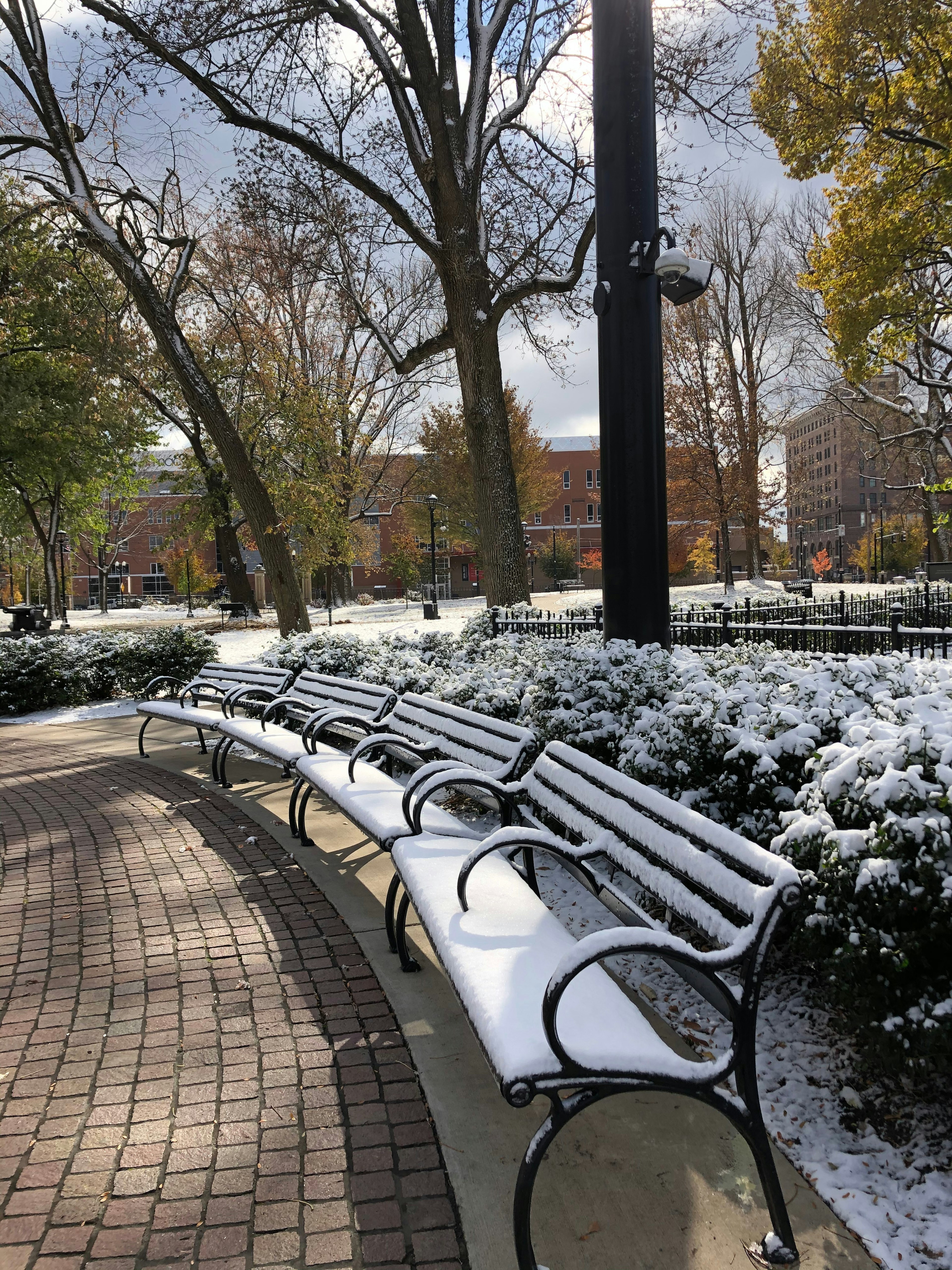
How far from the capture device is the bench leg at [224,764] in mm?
7094

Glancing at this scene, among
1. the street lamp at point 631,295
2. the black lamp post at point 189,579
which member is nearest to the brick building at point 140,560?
the black lamp post at point 189,579

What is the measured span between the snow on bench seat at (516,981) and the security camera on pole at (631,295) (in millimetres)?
2692

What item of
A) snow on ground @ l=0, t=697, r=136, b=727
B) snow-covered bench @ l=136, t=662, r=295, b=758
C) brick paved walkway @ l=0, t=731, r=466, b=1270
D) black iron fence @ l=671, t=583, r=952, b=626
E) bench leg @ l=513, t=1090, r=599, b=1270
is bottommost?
brick paved walkway @ l=0, t=731, r=466, b=1270

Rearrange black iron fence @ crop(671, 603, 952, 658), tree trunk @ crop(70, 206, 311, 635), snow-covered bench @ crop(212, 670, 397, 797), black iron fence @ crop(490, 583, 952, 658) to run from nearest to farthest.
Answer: snow-covered bench @ crop(212, 670, 397, 797) → black iron fence @ crop(671, 603, 952, 658) → black iron fence @ crop(490, 583, 952, 658) → tree trunk @ crop(70, 206, 311, 635)

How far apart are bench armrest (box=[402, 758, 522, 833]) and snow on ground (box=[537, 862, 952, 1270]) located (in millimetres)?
840

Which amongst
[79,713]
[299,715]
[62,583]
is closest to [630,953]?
[299,715]

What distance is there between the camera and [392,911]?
3.68 meters

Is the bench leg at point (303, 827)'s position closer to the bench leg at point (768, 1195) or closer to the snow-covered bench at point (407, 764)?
the snow-covered bench at point (407, 764)

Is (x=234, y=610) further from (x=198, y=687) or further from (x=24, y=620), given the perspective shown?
(x=198, y=687)

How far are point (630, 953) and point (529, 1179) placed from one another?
1.74 ft

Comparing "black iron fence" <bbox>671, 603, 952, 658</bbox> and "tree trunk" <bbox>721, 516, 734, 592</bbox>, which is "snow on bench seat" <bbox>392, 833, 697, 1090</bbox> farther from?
"tree trunk" <bbox>721, 516, 734, 592</bbox>

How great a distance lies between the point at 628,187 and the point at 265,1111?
545 cm

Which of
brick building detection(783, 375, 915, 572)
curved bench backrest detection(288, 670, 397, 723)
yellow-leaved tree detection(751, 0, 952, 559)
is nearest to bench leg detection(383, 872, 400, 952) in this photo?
curved bench backrest detection(288, 670, 397, 723)

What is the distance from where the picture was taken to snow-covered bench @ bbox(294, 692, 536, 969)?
4.02 m
